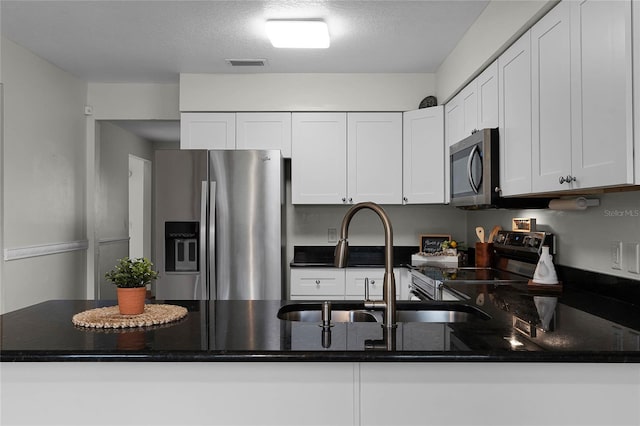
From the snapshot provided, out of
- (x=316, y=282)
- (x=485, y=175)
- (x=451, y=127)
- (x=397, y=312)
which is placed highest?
(x=451, y=127)

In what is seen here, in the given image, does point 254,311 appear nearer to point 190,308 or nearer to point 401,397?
point 190,308

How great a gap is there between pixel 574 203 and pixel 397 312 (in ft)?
3.57

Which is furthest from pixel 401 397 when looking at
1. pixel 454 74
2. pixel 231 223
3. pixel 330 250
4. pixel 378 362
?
pixel 330 250

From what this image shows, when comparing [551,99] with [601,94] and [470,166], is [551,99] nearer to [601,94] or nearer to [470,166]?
[601,94]

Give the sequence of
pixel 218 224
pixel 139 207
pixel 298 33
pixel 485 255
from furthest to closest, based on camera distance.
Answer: pixel 139 207 → pixel 218 224 → pixel 485 255 → pixel 298 33

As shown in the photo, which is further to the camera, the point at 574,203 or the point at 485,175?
the point at 485,175

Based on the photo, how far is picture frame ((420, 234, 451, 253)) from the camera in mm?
4289

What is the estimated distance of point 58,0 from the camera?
277 cm

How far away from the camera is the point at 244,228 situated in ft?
12.0

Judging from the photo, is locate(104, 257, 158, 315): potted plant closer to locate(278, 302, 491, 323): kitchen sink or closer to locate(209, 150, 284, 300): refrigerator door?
locate(278, 302, 491, 323): kitchen sink

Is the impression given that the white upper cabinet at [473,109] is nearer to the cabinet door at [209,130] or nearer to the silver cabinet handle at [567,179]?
the silver cabinet handle at [567,179]

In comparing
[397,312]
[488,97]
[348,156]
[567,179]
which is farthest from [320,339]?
[348,156]

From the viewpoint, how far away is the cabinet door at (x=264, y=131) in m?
4.09

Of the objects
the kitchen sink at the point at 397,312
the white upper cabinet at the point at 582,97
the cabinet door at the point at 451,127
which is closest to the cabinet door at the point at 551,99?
the white upper cabinet at the point at 582,97
